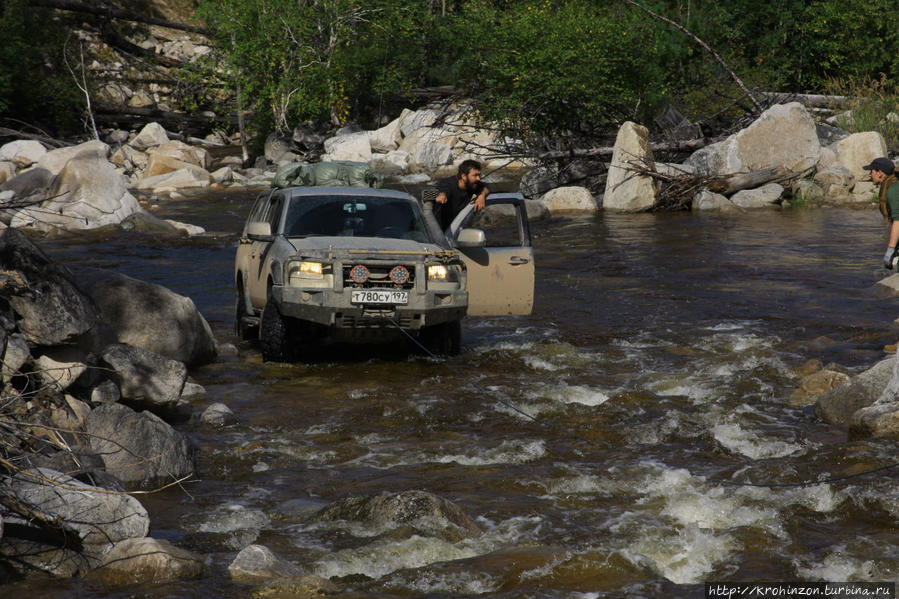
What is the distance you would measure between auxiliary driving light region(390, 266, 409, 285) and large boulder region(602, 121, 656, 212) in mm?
15757

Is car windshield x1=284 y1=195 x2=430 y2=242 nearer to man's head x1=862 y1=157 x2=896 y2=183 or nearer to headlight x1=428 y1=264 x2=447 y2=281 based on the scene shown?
headlight x1=428 y1=264 x2=447 y2=281

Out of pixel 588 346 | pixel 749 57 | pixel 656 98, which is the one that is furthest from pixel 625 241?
pixel 749 57

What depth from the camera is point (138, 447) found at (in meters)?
6.63

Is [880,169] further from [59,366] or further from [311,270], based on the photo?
[59,366]

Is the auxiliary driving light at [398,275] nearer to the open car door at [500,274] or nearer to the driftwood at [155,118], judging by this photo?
the open car door at [500,274]

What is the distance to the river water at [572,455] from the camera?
5.33 m

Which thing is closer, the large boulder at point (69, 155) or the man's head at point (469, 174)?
the man's head at point (469, 174)

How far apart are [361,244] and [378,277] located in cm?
48

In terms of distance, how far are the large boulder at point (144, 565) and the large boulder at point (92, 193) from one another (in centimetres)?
1770

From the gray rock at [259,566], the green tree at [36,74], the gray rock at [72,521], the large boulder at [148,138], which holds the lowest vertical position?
the gray rock at [259,566]

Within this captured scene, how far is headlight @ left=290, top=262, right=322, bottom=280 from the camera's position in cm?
920

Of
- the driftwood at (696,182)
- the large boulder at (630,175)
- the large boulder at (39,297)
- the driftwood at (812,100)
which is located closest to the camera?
the large boulder at (39,297)

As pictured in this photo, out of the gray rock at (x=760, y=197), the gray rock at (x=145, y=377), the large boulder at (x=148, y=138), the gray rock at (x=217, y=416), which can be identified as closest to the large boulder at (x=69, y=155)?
the large boulder at (x=148, y=138)

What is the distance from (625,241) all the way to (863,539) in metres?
14.1
